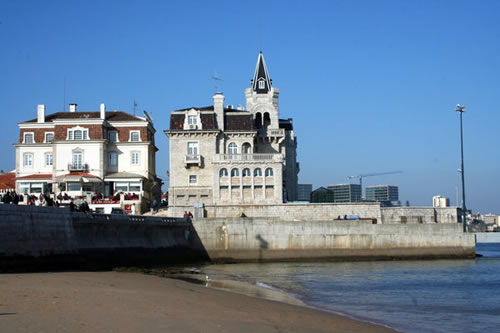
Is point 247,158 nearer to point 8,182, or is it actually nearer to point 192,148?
point 192,148

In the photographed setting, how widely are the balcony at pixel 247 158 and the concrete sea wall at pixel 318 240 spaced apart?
14.2 metres

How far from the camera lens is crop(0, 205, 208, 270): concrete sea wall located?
30800mm

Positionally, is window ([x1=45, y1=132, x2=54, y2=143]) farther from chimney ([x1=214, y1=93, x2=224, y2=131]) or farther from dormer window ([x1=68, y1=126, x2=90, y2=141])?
chimney ([x1=214, y1=93, x2=224, y2=131])

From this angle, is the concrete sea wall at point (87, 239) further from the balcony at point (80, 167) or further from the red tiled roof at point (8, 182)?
the red tiled roof at point (8, 182)

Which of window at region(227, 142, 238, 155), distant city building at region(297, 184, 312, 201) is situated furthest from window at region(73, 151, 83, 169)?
distant city building at region(297, 184, 312, 201)

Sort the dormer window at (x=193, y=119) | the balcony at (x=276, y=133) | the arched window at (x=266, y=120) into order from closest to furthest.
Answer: the dormer window at (x=193, y=119) → the balcony at (x=276, y=133) → the arched window at (x=266, y=120)

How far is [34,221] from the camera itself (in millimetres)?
32906

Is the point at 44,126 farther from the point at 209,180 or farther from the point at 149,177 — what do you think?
the point at 209,180

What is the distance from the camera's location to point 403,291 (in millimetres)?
31141

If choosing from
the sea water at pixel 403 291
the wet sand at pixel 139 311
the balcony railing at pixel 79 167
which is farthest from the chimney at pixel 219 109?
the wet sand at pixel 139 311

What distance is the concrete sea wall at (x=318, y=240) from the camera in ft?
182

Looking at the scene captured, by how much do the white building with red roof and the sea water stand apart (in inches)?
1157

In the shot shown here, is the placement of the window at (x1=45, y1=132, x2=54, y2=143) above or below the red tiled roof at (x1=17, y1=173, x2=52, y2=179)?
→ above

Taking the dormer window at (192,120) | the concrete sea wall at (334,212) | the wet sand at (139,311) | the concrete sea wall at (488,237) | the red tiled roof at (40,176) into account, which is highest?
the dormer window at (192,120)
